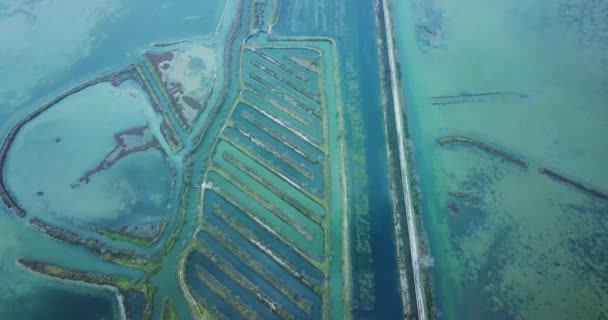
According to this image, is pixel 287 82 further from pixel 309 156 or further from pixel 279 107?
pixel 309 156

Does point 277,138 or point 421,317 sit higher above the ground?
point 277,138

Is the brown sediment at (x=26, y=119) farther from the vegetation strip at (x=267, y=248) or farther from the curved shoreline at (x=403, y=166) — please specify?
the curved shoreline at (x=403, y=166)

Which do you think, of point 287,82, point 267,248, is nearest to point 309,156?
point 267,248

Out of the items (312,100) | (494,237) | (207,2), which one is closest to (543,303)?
(494,237)

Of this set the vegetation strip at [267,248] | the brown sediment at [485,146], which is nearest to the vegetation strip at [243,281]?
the vegetation strip at [267,248]

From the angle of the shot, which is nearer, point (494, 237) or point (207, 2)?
point (494, 237)

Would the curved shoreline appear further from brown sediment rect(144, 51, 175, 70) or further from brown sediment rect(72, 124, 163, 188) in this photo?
brown sediment rect(144, 51, 175, 70)

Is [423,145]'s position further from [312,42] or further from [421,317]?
[312,42]
